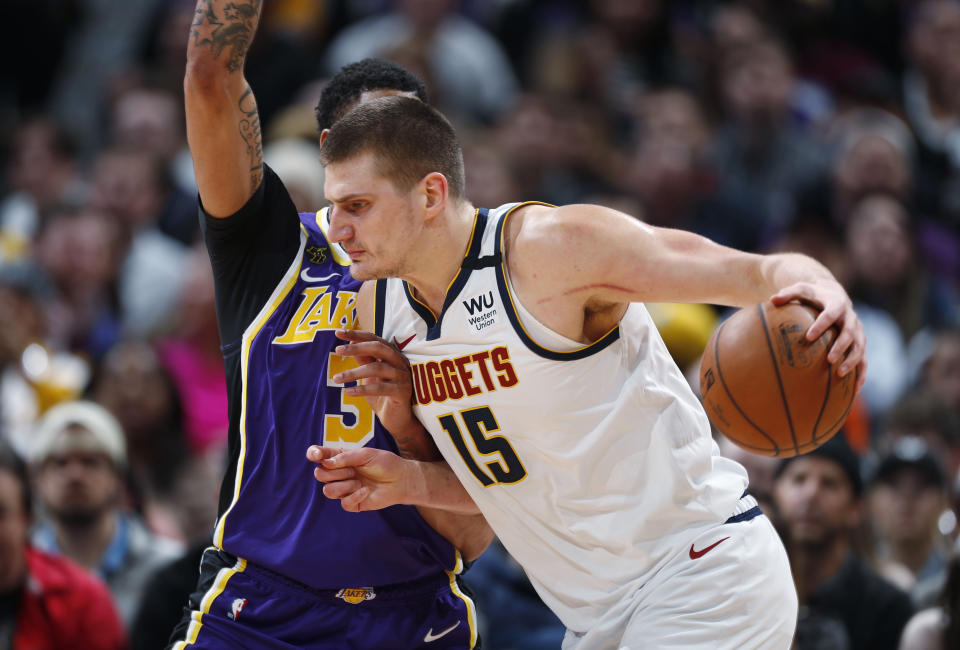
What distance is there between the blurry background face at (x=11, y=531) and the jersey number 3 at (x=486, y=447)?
9.09ft

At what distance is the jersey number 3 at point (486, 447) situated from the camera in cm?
387

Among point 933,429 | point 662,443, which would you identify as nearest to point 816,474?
point 933,429

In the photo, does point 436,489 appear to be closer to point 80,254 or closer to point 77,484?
point 77,484

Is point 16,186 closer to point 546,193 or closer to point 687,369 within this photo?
point 546,193

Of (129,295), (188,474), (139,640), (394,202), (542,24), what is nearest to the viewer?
(394,202)

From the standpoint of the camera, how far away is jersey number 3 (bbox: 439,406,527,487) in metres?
3.87

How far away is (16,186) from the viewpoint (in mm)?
10766

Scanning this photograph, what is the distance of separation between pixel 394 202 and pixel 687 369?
4336 millimetres

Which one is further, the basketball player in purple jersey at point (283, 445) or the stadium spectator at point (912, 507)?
the stadium spectator at point (912, 507)

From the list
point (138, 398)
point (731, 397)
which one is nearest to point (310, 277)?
point (731, 397)

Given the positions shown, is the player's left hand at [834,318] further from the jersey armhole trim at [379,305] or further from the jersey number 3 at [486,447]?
the jersey armhole trim at [379,305]

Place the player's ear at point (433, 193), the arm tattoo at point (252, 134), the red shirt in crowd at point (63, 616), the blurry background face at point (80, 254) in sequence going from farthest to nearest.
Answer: the blurry background face at point (80, 254), the red shirt in crowd at point (63, 616), the arm tattoo at point (252, 134), the player's ear at point (433, 193)

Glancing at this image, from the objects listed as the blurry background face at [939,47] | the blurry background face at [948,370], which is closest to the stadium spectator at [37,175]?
the blurry background face at [948,370]

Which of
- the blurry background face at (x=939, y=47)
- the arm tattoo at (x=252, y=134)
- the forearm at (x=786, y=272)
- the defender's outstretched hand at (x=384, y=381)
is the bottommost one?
the blurry background face at (x=939, y=47)
